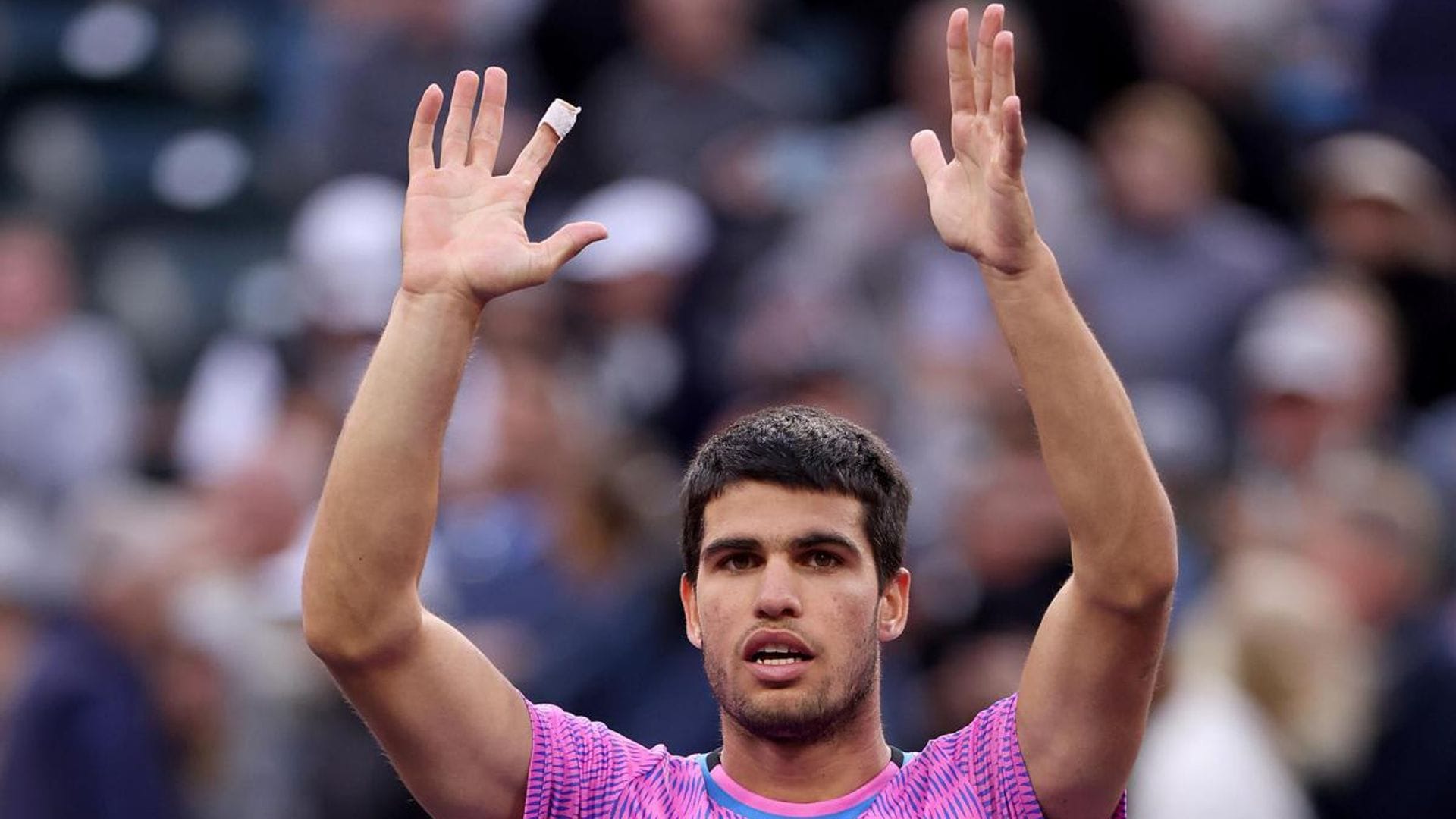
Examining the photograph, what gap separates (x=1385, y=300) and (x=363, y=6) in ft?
15.0

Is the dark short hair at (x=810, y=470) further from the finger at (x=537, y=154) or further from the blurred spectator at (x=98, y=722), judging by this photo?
the blurred spectator at (x=98, y=722)

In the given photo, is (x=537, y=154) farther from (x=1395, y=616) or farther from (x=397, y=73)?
(x=397, y=73)

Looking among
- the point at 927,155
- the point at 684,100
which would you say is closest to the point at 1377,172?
the point at 684,100

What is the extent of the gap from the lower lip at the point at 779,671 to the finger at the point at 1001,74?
970mm

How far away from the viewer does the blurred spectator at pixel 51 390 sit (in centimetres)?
1045

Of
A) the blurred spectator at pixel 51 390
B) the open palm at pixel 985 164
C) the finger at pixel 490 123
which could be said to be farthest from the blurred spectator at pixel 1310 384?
the finger at pixel 490 123

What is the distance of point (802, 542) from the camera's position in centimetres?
450

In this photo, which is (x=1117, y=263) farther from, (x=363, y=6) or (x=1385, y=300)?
(x=363, y=6)

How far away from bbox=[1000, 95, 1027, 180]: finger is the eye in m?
0.71

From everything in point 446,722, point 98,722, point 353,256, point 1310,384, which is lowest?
point 98,722

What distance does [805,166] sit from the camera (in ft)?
35.6

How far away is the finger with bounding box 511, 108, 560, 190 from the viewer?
4711 mm

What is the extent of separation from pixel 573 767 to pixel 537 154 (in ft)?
3.57

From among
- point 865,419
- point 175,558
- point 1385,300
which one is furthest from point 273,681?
point 1385,300
